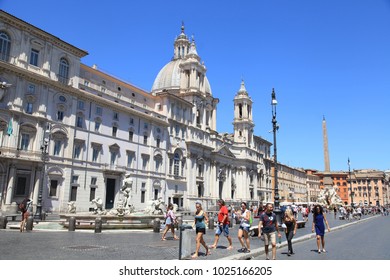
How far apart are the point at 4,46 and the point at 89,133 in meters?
11.6

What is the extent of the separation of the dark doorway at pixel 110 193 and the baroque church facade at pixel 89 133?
0.11 meters

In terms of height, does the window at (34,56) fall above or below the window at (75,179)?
above

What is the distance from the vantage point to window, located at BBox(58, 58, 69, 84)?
33.5 metres

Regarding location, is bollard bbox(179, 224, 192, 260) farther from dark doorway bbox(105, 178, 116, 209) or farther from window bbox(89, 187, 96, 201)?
dark doorway bbox(105, 178, 116, 209)

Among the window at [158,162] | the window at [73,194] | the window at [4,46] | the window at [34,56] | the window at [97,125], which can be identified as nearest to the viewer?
the window at [4,46]

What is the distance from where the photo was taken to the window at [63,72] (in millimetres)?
33500

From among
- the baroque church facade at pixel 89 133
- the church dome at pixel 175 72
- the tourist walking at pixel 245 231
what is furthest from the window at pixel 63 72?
the church dome at pixel 175 72

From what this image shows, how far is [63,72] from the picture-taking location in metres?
33.9

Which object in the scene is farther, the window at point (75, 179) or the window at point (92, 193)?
the window at point (92, 193)

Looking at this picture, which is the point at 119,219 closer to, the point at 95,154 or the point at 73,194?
the point at 73,194

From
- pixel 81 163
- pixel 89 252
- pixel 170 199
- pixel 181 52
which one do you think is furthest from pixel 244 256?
pixel 181 52

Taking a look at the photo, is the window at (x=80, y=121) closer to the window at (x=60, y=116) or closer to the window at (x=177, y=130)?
the window at (x=60, y=116)

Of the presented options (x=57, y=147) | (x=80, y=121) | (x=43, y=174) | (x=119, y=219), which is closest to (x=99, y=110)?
(x=80, y=121)
